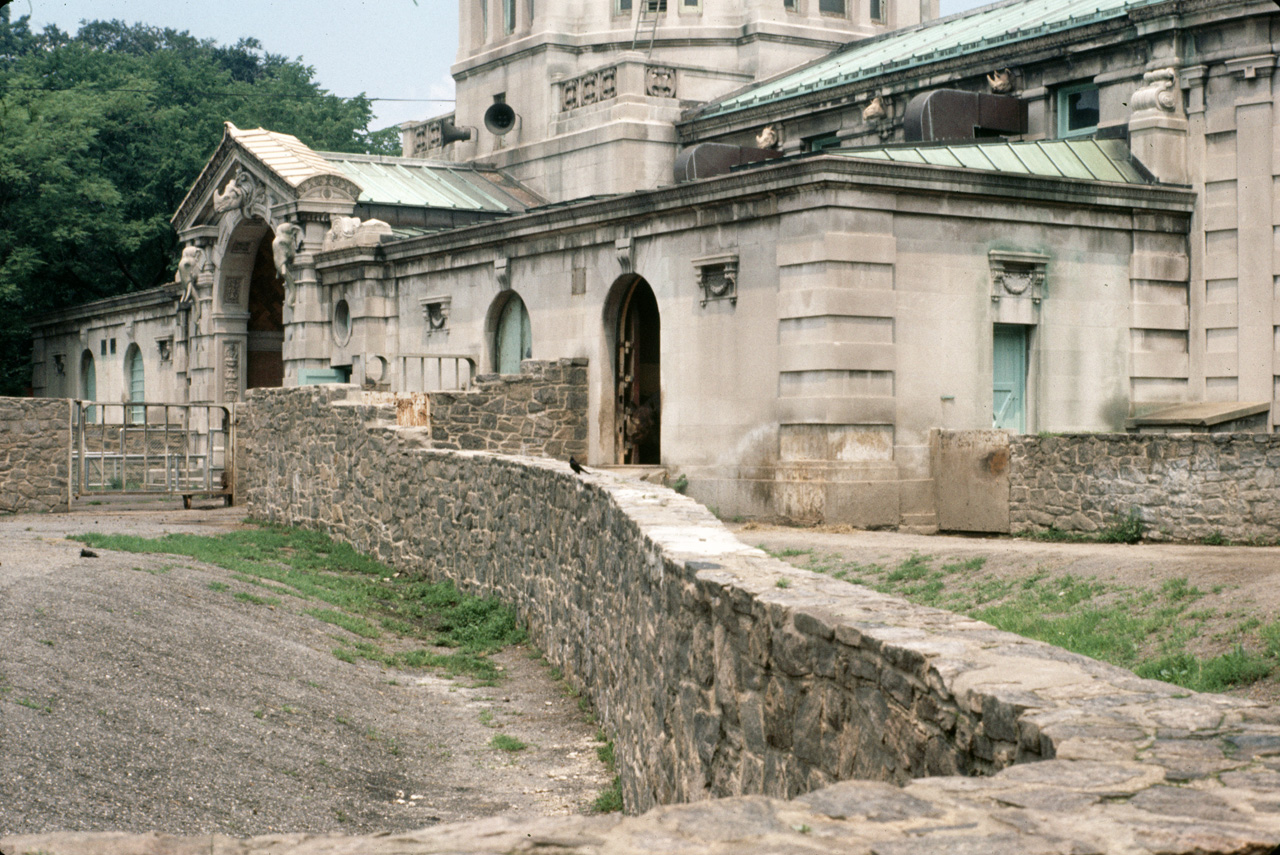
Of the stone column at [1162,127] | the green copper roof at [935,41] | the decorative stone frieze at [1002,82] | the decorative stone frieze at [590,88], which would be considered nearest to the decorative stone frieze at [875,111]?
the green copper roof at [935,41]

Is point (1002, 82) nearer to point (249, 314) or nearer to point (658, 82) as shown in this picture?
point (658, 82)

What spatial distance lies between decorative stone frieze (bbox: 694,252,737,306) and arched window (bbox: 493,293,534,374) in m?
5.71

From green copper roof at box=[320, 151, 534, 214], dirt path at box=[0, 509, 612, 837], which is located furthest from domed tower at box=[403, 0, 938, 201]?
dirt path at box=[0, 509, 612, 837]

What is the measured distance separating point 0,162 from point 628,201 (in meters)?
29.5

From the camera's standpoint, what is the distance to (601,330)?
2494 centimetres

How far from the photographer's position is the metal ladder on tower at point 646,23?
37062 mm

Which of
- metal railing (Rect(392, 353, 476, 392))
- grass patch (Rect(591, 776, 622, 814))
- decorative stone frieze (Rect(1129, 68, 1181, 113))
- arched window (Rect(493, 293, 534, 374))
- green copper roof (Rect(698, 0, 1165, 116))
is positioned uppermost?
green copper roof (Rect(698, 0, 1165, 116))

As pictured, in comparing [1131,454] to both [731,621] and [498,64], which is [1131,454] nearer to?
[731,621]

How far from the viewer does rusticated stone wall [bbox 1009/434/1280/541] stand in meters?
16.6

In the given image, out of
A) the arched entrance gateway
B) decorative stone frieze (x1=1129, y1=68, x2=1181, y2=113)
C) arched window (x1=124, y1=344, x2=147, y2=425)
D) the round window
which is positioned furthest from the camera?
arched window (x1=124, y1=344, x2=147, y2=425)

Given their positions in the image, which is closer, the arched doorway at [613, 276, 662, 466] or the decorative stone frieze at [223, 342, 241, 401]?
the arched doorway at [613, 276, 662, 466]

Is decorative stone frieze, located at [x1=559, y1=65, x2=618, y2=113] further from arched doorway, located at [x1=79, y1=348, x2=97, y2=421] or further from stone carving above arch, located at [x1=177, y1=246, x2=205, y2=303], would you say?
arched doorway, located at [x1=79, y1=348, x2=97, y2=421]

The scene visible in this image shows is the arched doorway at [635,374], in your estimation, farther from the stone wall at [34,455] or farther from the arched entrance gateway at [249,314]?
the arched entrance gateway at [249,314]

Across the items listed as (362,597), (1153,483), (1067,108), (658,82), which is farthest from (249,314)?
(1153,483)
